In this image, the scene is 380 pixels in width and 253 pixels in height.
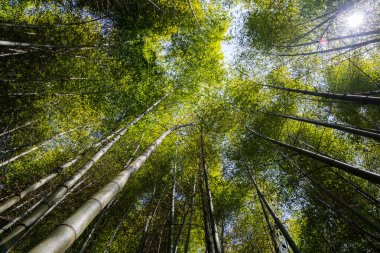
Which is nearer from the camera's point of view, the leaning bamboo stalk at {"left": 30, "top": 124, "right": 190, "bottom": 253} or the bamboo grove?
the leaning bamboo stalk at {"left": 30, "top": 124, "right": 190, "bottom": 253}

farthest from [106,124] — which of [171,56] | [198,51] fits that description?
[198,51]

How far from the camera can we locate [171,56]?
8.48m

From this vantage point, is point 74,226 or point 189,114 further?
point 189,114

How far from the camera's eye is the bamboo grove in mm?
6371

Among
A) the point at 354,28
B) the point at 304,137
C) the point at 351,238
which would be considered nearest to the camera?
the point at 354,28

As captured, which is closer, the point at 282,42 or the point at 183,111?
the point at 282,42

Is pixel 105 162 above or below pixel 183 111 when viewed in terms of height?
→ below

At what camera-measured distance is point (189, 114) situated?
8500 millimetres

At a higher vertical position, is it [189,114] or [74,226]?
[74,226]

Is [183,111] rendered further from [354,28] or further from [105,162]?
[354,28]

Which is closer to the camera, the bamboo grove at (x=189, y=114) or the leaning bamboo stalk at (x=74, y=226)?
the leaning bamboo stalk at (x=74, y=226)

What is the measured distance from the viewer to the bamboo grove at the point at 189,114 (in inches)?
251

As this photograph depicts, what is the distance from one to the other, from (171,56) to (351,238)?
857 cm

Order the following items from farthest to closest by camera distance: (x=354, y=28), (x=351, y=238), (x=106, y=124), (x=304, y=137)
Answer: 1. (x=304, y=137)
2. (x=106, y=124)
3. (x=351, y=238)
4. (x=354, y=28)
